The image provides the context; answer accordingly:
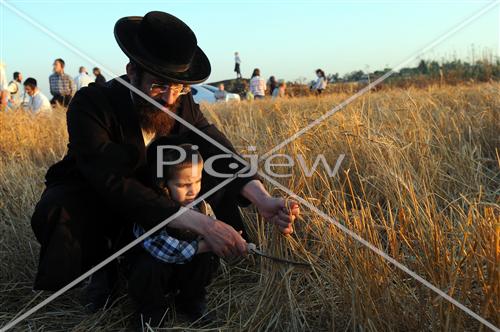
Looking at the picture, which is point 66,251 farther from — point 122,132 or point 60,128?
Answer: point 60,128

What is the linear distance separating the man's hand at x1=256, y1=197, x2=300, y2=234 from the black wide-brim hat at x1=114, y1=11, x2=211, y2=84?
54 centimetres

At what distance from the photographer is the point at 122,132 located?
1.96 metres

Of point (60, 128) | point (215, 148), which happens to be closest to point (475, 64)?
point (60, 128)

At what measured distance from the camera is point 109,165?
72.8 inches

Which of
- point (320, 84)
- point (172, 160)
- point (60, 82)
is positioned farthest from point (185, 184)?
point (320, 84)

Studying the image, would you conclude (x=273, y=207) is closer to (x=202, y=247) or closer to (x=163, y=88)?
(x=202, y=247)

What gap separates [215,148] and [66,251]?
72cm

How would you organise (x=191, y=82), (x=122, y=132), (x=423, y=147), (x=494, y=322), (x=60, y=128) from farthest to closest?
(x=60, y=128) → (x=423, y=147) → (x=122, y=132) → (x=191, y=82) → (x=494, y=322)

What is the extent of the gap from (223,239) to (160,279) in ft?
1.12

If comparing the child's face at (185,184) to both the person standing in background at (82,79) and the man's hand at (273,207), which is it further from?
the person standing in background at (82,79)

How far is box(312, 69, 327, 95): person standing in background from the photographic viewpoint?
36.8ft

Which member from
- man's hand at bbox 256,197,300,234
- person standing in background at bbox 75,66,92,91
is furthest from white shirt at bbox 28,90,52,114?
man's hand at bbox 256,197,300,234

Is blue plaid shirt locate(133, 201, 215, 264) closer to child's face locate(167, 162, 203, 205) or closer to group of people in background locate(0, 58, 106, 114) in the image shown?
child's face locate(167, 162, 203, 205)

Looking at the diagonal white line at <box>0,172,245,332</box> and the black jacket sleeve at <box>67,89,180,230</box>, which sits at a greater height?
the black jacket sleeve at <box>67,89,180,230</box>
